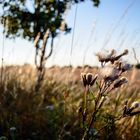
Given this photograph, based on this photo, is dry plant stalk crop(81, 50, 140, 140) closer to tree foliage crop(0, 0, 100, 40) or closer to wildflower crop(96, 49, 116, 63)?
wildflower crop(96, 49, 116, 63)

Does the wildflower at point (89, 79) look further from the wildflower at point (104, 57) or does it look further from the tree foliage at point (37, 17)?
the tree foliage at point (37, 17)

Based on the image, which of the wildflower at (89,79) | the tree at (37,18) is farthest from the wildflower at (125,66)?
the tree at (37,18)

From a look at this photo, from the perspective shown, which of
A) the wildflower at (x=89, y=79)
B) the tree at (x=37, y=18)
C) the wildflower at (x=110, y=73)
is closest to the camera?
the wildflower at (x=110, y=73)

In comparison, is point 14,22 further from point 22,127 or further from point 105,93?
point 105,93

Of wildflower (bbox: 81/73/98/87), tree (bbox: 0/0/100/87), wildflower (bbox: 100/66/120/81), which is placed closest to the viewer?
wildflower (bbox: 100/66/120/81)

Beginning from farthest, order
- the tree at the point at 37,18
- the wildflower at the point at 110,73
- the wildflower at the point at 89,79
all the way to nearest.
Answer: the tree at the point at 37,18, the wildflower at the point at 89,79, the wildflower at the point at 110,73

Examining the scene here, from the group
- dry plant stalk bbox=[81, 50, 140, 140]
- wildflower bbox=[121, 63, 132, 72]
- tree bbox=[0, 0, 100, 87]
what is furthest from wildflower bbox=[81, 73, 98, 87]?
tree bbox=[0, 0, 100, 87]

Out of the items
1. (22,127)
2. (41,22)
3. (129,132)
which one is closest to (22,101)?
(22,127)

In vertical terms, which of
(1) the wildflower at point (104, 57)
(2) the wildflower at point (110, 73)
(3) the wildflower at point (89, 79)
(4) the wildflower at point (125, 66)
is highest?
(1) the wildflower at point (104, 57)

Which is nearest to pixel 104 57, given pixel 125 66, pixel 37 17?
pixel 125 66

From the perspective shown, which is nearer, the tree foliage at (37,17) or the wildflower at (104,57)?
the wildflower at (104,57)

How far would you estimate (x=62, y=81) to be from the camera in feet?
24.6

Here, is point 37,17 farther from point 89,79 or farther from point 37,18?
point 89,79

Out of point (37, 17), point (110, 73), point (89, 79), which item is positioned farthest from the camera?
point (37, 17)
